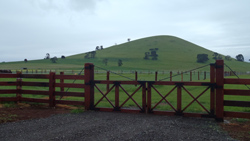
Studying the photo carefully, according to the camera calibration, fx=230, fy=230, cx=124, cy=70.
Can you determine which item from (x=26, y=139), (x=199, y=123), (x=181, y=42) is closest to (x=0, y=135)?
(x=26, y=139)

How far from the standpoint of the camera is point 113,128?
7.35 meters

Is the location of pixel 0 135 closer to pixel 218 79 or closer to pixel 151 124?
pixel 151 124

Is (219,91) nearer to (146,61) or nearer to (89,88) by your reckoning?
(89,88)

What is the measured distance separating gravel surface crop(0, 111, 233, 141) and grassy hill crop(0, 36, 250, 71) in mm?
85453


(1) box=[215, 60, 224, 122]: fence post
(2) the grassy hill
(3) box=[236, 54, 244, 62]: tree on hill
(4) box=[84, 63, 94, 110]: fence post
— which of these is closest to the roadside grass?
(4) box=[84, 63, 94, 110]: fence post

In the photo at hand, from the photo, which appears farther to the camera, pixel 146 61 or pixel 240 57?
pixel 240 57

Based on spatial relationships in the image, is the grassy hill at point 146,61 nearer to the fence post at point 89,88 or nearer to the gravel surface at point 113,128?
the fence post at point 89,88

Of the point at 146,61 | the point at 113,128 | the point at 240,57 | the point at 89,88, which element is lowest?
the point at 113,128

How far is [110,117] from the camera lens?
356 inches

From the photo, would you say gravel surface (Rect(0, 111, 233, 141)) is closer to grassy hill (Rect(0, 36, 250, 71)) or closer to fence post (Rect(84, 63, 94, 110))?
fence post (Rect(84, 63, 94, 110))

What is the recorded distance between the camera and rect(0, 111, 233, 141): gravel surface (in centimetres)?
646

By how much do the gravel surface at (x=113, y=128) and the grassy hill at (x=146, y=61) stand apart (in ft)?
280

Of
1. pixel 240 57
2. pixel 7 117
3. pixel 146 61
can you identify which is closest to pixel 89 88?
pixel 7 117

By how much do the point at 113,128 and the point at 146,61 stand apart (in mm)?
113124
